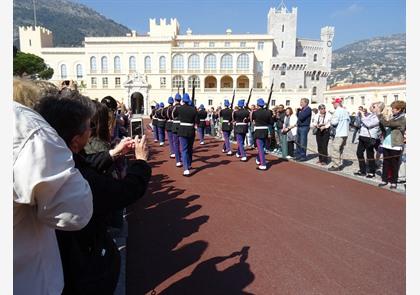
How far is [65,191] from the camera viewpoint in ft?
4.31

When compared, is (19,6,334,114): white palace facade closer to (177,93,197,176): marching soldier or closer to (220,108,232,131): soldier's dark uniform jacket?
(220,108,232,131): soldier's dark uniform jacket

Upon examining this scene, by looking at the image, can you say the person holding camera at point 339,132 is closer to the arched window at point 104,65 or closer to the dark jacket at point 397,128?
the dark jacket at point 397,128

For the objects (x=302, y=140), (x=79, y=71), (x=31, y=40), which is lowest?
(x=302, y=140)

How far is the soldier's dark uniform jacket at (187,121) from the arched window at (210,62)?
213 ft

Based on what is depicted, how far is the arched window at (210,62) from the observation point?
72125mm

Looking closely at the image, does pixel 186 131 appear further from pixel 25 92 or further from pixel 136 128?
pixel 25 92

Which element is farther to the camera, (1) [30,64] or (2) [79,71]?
(2) [79,71]

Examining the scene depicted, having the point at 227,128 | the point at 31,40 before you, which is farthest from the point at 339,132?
the point at 31,40

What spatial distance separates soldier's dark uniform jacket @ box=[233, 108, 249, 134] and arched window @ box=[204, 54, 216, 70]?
6269cm

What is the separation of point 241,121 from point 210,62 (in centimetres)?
6345

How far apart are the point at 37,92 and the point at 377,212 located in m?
6.12

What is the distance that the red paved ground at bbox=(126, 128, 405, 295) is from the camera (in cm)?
363

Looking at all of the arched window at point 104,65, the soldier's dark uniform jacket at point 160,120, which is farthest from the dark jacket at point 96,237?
the arched window at point 104,65

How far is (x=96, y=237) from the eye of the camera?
79.6 inches
